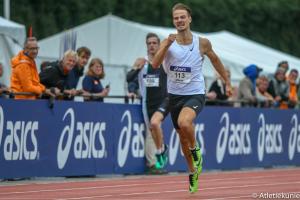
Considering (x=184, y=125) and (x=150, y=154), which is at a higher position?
(x=184, y=125)

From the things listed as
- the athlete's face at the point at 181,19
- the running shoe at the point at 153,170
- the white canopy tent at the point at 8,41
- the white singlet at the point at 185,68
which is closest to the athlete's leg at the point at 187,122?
the white singlet at the point at 185,68

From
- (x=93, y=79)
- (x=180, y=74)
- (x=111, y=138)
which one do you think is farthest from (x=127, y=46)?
(x=180, y=74)

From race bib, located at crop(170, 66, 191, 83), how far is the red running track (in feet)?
5.16

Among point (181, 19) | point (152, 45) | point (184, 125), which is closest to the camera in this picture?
point (184, 125)

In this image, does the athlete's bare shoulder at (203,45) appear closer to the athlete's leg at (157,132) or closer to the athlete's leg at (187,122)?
the athlete's leg at (187,122)

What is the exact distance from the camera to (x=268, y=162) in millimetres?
13547

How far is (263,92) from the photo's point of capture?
45.4ft

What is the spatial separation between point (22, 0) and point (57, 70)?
20.1 metres

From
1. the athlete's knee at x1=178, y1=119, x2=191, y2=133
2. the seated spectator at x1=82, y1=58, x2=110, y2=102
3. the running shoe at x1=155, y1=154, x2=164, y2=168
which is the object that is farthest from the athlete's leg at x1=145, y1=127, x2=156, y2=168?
the athlete's knee at x1=178, y1=119, x2=191, y2=133

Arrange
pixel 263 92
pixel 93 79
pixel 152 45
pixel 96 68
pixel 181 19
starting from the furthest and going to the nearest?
pixel 263 92 → pixel 93 79 → pixel 96 68 → pixel 152 45 → pixel 181 19

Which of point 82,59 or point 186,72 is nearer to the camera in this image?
point 186,72

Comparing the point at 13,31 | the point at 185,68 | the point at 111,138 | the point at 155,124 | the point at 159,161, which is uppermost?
the point at 13,31

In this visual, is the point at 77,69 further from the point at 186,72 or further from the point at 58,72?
the point at 186,72

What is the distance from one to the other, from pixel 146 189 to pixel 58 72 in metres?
2.96
